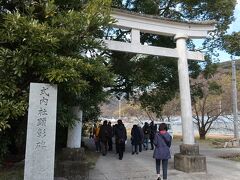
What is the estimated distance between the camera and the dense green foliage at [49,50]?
23.7 ft

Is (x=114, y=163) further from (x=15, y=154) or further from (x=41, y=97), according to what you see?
(x=41, y=97)

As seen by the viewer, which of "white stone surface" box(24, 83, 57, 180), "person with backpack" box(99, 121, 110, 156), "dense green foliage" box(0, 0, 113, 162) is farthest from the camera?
"person with backpack" box(99, 121, 110, 156)

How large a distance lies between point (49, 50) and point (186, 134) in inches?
262

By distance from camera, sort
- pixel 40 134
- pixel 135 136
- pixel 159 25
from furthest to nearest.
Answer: pixel 135 136 < pixel 159 25 < pixel 40 134

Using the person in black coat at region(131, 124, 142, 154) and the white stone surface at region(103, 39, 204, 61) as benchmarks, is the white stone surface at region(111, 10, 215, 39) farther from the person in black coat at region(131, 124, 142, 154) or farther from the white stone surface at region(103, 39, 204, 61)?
the person in black coat at region(131, 124, 142, 154)

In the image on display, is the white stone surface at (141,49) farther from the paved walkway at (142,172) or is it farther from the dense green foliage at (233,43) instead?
the paved walkway at (142,172)

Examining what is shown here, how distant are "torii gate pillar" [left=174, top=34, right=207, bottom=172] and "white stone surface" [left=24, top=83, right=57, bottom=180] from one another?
6.12m

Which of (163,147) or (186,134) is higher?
(186,134)

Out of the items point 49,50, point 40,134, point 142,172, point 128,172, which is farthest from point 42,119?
point 142,172

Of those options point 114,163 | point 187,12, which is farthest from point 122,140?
point 187,12

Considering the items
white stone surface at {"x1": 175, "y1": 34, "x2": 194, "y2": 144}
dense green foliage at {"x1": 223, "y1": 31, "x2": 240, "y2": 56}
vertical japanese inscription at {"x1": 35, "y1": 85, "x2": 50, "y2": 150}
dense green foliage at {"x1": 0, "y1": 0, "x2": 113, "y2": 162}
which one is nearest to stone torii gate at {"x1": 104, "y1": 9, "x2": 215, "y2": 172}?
white stone surface at {"x1": 175, "y1": 34, "x2": 194, "y2": 144}

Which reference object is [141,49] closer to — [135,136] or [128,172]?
[128,172]

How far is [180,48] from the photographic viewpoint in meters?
12.9

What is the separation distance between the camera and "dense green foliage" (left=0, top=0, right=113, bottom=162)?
7223mm
